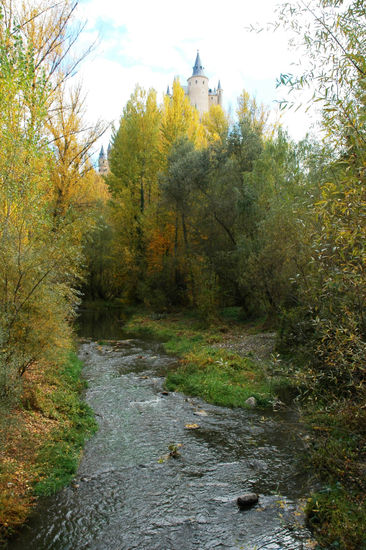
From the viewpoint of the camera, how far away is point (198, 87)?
94312 millimetres

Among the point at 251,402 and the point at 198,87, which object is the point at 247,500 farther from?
the point at 198,87

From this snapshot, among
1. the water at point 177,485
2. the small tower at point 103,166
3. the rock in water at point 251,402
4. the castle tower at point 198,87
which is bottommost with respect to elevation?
the water at point 177,485

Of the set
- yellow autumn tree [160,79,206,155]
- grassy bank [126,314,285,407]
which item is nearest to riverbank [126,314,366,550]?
grassy bank [126,314,285,407]

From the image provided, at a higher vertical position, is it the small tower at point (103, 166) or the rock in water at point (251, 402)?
the small tower at point (103, 166)

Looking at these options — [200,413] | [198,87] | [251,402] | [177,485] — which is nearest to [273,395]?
[251,402]

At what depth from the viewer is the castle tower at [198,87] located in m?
94.6

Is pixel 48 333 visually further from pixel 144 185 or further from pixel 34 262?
pixel 144 185

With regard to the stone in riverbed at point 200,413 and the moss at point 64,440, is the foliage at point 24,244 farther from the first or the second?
the stone in riverbed at point 200,413

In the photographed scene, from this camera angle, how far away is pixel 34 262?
7.66 meters

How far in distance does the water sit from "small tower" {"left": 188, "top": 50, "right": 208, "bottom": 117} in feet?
315

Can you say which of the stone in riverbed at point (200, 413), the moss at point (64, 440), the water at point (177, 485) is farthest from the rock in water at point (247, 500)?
the stone in riverbed at point (200, 413)

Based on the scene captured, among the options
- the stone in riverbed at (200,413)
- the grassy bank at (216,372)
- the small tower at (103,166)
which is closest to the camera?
the stone in riverbed at (200,413)

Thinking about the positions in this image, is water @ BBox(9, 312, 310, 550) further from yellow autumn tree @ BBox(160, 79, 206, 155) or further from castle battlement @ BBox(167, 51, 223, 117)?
castle battlement @ BBox(167, 51, 223, 117)

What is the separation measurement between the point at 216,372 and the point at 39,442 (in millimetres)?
6442
